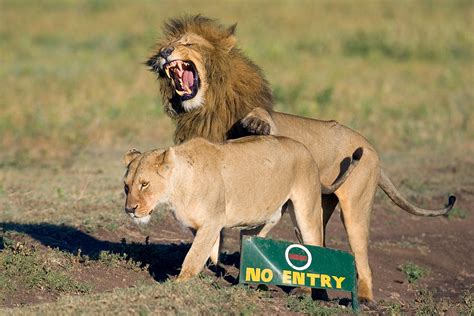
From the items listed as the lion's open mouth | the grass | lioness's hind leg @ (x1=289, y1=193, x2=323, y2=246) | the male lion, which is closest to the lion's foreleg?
the male lion

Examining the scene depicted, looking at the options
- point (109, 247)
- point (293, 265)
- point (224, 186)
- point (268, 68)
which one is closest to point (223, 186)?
point (224, 186)

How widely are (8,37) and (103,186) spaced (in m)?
14.5

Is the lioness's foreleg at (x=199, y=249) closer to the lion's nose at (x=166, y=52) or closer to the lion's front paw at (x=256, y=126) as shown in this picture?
the lion's front paw at (x=256, y=126)

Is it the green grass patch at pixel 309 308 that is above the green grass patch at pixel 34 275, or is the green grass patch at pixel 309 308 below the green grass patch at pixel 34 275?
above

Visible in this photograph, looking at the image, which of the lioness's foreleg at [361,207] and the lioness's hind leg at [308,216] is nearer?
the lioness's hind leg at [308,216]

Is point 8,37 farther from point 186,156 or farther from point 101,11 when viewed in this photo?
point 186,156

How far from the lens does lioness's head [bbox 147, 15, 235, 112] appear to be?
22.5ft

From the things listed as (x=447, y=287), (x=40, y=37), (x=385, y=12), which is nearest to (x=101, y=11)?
(x=40, y=37)

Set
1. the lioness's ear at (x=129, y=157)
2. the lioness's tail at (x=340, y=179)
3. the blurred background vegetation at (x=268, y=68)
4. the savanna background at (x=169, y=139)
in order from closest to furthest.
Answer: the lioness's ear at (x=129, y=157), the savanna background at (x=169, y=139), the lioness's tail at (x=340, y=179), the blurred background vegetation at (x=268, y=68)

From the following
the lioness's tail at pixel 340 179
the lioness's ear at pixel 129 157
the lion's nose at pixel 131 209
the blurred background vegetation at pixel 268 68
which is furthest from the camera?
the blurred background vegetation at pixel 268 68

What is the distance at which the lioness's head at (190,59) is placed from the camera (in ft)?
22.5

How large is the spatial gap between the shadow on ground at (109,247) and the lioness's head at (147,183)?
153 cm

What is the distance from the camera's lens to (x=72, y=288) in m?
6.54

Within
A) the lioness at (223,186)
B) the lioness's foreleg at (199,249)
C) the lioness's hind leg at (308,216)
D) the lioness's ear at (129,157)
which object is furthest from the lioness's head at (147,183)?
the lioness's hind leg at (308,216)
